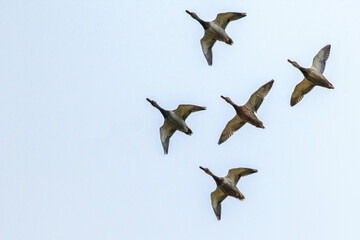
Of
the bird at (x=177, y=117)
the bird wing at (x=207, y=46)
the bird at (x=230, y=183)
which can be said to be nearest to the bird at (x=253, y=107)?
the bird at (x=177, y=117)

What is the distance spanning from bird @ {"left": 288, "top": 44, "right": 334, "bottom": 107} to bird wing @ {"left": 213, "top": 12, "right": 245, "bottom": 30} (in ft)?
9.89

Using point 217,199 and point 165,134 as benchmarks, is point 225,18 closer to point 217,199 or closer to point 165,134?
point 165,134

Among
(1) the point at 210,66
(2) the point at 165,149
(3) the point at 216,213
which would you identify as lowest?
(3) the point at 216,213

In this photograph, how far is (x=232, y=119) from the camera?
128 feet

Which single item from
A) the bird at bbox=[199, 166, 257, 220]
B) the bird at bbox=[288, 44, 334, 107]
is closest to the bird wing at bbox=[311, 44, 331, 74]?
the bird at bbox=[288, 44, 334, 107]

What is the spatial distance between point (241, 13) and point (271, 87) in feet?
11.4

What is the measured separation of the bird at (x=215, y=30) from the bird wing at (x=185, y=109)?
289 cm

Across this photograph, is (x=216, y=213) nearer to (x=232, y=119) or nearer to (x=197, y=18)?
(x=232, y=119)

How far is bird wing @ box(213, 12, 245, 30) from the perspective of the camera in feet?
124

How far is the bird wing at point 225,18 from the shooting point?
3794 cm

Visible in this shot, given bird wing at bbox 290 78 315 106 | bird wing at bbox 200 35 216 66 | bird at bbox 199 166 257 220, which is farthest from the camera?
bird wing at bbox 200 35 216 66

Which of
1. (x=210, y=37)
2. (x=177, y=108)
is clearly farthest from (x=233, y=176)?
(x=210, y=37)

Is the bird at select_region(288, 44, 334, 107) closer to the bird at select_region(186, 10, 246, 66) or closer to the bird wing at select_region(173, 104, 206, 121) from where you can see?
the bird at select_region(186, 10, 246, 66)

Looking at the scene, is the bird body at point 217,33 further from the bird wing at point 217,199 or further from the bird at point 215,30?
the bird wing at point 217,199
